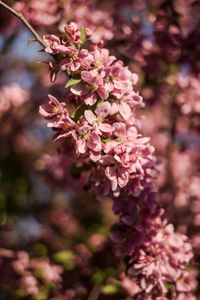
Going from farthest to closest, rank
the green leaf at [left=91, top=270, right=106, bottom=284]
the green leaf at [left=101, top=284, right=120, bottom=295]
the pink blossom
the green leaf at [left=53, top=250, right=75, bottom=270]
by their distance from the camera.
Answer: the green leaf at [left=53, top=250, right=75, bottom=270] → the green leaf at [left=91, top=270, right=106, bottom=284] → the green leaf at [left=101, top=284, right=120, bottom=295] → the pink blossom

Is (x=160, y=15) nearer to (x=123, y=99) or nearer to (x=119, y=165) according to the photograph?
(x=123, y=99)

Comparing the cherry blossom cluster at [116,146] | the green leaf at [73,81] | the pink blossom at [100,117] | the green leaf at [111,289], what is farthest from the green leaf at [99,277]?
the green leaf at [73,81]

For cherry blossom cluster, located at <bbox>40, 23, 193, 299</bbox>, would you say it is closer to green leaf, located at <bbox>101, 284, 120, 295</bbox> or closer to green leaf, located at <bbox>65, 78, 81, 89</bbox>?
green leaf, located at <bbox>65, 78, 81, 89</bbox>

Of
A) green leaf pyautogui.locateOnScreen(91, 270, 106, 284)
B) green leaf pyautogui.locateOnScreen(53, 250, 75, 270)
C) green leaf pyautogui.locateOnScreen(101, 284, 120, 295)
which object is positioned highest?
green leaf pyautogui.locateOnScreen(53, 250, 75, 270)

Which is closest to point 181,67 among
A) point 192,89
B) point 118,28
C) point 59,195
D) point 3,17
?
point 192,89

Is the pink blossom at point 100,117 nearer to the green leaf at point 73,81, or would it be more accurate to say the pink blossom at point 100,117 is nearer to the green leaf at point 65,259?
the green leaf at point 73,81

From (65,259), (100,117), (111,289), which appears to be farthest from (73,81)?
(65,259)

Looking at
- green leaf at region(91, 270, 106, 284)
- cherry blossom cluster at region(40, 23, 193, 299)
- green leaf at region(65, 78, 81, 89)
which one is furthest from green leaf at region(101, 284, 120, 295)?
green leaf at region(65, 78, 81, 89)

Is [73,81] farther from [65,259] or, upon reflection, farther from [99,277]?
[65,259]
